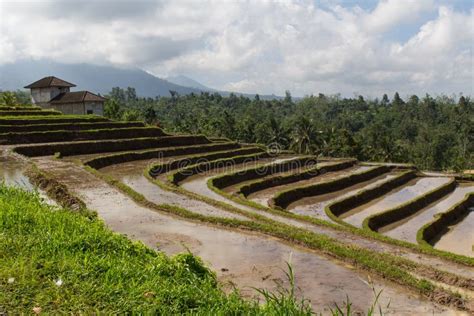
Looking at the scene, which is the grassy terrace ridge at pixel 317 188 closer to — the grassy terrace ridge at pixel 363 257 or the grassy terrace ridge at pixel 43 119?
the grassy terrace ridge at pixel 363 257

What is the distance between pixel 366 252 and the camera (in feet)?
32.1

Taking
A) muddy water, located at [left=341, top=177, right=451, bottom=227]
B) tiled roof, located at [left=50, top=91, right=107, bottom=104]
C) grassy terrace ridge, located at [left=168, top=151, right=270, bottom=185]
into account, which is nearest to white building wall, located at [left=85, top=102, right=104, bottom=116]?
tiled roof, located at [left=50, top=91, right=107, bottom=104]

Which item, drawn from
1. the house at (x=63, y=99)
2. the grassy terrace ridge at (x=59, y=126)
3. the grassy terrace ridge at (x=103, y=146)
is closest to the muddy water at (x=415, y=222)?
the grassy terrace ridge at (x=103, y=146)

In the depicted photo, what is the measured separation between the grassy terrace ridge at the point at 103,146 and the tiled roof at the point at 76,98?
13.5m

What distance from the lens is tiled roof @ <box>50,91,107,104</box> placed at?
41062 mm

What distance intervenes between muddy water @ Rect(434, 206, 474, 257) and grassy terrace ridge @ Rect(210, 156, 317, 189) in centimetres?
1054

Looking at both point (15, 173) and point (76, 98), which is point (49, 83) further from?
point (15, 173)

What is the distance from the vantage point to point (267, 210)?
15.9 m

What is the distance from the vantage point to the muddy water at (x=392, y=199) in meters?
19.8

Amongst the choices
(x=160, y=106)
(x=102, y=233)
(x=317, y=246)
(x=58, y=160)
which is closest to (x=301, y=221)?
(x=317, y=246)

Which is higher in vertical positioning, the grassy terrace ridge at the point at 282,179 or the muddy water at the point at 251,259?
the muddy water at the point at 251,259

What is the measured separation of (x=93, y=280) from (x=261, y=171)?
22.3 metres

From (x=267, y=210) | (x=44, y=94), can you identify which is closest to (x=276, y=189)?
(x=267, y=210)

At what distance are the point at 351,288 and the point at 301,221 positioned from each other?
6770mm
